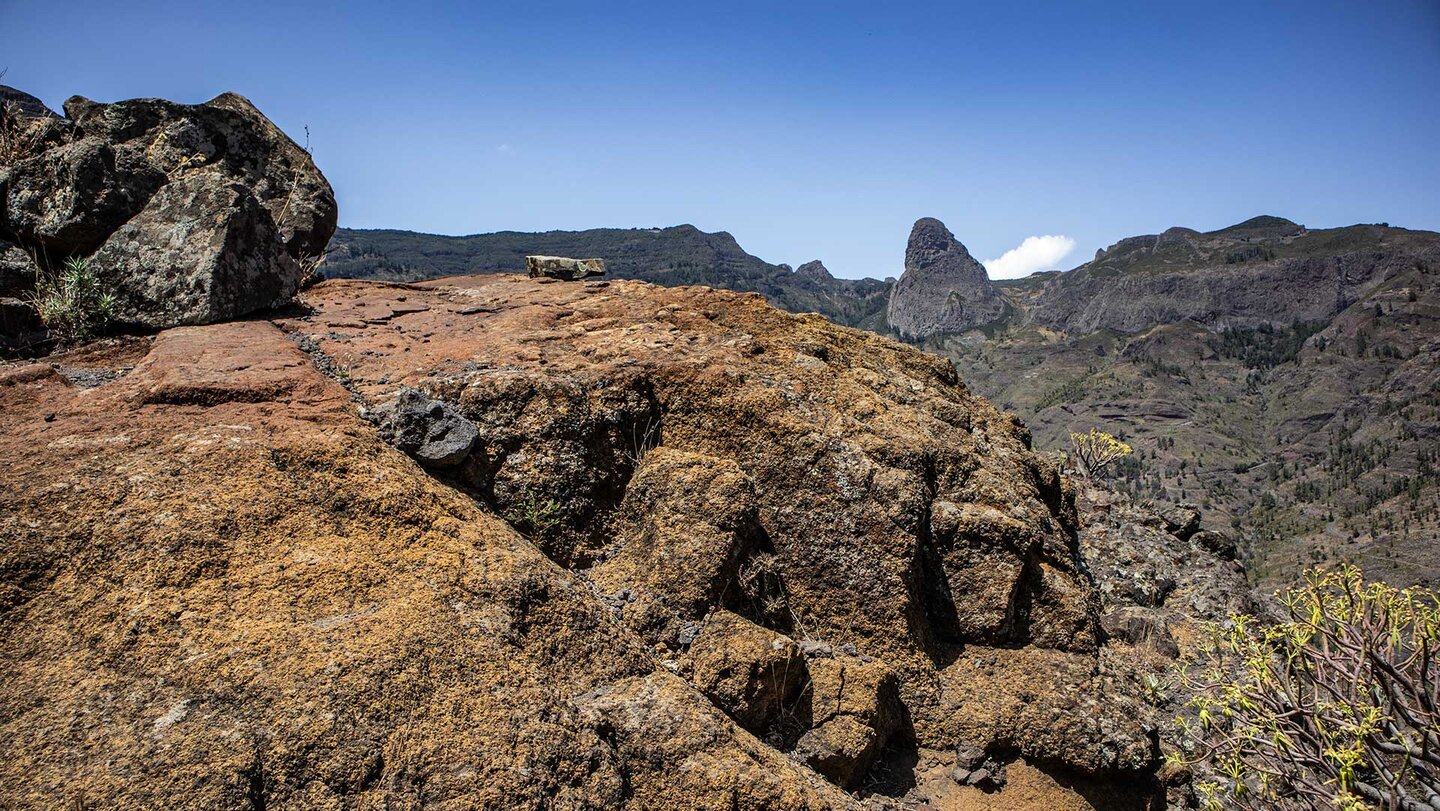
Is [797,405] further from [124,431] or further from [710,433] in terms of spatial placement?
[124,431]

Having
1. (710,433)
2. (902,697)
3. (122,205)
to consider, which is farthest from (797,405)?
(122,205)

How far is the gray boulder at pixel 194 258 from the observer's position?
21.7 feet

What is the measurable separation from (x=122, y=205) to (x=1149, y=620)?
1256 cm

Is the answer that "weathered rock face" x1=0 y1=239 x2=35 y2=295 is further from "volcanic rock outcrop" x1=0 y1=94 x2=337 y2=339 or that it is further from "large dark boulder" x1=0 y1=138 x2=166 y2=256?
"large dark boulder" x1=0 y1=138 x2=166 y2=256

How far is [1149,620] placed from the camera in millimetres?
9117

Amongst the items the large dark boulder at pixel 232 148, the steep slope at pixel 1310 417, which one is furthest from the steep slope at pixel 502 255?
the large dark boulder at pixel 232 148

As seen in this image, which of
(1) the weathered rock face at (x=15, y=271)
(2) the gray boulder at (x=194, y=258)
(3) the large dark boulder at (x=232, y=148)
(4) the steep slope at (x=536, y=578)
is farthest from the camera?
(3) the large dark boulder at (x=232, y=148)

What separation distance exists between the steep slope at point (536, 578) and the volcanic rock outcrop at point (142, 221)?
1.86ft

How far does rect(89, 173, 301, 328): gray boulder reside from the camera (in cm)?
661

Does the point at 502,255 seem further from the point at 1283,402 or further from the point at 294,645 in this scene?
the point at 1283,402

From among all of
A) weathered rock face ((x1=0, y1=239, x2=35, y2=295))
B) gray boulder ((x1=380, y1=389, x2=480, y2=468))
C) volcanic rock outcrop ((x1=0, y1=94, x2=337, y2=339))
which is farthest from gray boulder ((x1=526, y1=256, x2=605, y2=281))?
weathered rock face ((x1=0, y1=239, x2=35, y2=295))

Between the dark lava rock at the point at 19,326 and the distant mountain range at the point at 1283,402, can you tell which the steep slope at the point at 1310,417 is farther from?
the dark lava rock at the point at 19,326

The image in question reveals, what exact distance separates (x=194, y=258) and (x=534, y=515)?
14.5ft

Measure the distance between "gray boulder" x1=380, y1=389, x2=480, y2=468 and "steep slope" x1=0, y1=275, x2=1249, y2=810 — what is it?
21 mm
